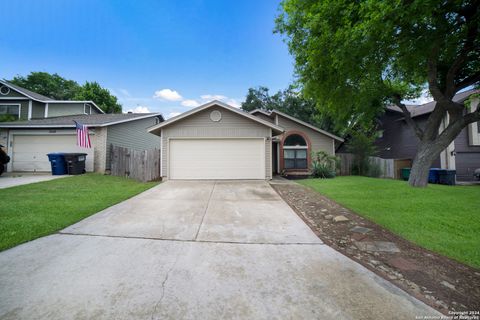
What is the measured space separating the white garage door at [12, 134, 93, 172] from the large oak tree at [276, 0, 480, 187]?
41.7 feet

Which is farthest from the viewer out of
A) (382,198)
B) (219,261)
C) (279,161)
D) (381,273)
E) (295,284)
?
(279,161)

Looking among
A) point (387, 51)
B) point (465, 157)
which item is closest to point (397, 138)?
point (465, 157)

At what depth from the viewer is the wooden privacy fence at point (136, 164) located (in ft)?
31.0

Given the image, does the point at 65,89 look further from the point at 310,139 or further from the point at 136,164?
the point at 310,139

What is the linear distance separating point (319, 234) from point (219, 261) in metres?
1.95

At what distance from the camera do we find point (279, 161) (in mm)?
12961

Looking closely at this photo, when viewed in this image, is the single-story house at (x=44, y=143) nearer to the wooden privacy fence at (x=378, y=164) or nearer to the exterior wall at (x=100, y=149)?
the exterior wall at (x=100, y=149)

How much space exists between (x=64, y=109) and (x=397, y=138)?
94.4 ft

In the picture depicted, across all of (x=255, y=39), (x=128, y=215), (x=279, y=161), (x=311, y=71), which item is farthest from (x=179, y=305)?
(x=255, y=39)

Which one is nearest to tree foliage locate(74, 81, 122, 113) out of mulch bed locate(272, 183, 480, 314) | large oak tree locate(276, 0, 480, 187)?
large oak tree locate(276, 0, 480, 187)

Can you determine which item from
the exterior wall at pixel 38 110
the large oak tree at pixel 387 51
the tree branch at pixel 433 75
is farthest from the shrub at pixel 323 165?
the exterior wall at pixel 38 110

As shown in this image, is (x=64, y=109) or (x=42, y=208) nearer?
(x=42, y=208)

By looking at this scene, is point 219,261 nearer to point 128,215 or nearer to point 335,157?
point 128,215

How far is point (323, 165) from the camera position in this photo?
11.4m
